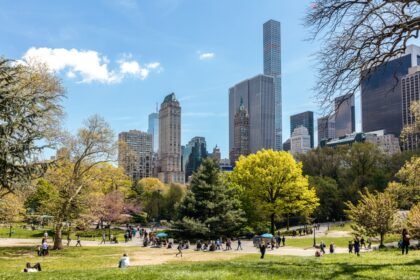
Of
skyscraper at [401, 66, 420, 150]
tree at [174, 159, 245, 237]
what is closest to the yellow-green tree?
tree at [174, 159, 245, 237]

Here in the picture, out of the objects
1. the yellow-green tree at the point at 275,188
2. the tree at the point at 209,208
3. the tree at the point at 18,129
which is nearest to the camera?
the tree at the point at 18,129

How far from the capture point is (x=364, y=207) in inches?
1364

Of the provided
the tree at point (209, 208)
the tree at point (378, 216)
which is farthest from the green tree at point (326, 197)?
the tree at point (378, 216)

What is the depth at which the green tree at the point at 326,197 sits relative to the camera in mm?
75500

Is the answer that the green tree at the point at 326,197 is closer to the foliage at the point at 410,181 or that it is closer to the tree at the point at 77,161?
the foliage at the point at 410,181

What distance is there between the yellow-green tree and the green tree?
20986 mm

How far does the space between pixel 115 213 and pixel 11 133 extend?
47364 mm

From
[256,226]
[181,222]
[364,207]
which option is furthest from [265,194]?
[364,207]

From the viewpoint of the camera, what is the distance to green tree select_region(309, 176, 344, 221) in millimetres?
75500

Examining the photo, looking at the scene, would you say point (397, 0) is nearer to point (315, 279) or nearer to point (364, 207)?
point (315, 279)

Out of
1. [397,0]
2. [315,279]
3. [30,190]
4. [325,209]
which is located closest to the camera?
[315,279]

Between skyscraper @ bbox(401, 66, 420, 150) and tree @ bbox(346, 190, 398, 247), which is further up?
skyscraper @ bbox(401, 66, 420, 150)

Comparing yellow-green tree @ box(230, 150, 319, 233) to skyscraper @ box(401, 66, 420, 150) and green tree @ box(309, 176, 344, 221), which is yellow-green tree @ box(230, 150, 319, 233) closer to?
skyscraper @ box(401, 66, 420, 150)

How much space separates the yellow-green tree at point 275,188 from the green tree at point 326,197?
21.0 metres
